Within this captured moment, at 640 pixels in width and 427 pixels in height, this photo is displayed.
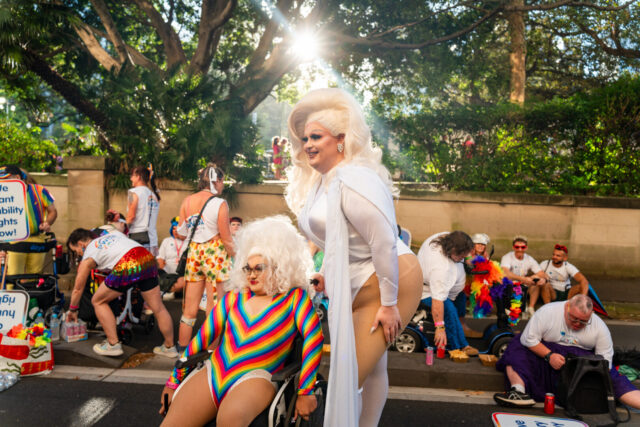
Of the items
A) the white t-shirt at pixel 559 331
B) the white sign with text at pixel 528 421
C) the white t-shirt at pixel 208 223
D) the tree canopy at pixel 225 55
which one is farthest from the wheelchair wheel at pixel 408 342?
the tree canopy at pixel 225 55

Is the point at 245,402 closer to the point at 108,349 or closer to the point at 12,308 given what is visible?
the point at 108,349

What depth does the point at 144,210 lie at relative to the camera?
277 inches

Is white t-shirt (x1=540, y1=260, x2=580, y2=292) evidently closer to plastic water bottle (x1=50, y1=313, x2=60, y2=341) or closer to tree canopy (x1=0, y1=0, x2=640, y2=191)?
tree canopy (x1=0, y1=0, x2=640, y2=191)

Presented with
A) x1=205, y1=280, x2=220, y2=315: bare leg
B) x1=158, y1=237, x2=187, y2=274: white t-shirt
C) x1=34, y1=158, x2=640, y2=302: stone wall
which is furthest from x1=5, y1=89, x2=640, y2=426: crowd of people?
x1=34, y1=158, x2=640, y2=302: stone wall

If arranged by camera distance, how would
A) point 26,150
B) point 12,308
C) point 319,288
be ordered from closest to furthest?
point 319,288 < point 12,308 < point 26,150

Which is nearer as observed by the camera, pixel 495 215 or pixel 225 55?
pixel 495 215

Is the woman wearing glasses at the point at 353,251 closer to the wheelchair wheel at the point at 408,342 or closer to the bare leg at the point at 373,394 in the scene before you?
the bare leg at the point at 373,394

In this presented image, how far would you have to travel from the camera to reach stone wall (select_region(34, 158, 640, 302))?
9.23 m

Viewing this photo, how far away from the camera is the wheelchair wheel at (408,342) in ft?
18.3

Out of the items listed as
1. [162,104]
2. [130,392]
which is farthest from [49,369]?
[162,104]

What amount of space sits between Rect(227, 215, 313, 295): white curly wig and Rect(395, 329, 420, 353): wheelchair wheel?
2871 millimetres

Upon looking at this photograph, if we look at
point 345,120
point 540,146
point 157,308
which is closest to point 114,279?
point 157,308

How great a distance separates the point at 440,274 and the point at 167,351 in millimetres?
2899

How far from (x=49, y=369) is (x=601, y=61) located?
21.0 metres
